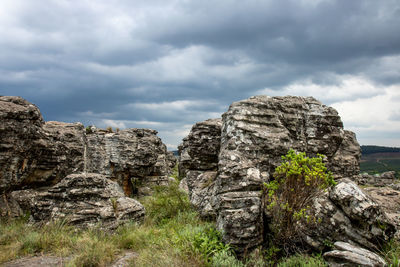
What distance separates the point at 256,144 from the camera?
338 inches

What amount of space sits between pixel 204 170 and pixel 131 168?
8452 millimetres

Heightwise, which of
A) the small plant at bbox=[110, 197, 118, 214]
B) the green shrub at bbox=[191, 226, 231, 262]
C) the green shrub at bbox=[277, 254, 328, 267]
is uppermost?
the small plant at bbox=[110, 197, 118, 214]

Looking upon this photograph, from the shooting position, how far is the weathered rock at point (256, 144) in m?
7.19

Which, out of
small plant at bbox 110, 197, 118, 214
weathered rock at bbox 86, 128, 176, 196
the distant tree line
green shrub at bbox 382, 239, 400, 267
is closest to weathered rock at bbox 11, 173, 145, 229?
small plant at bbox 110, 197, 118, 214

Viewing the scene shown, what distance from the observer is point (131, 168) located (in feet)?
65.2

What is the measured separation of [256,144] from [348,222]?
125 inches

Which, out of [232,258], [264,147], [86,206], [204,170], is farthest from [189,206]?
[232,258]

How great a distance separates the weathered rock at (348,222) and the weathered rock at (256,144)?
1.42 metres

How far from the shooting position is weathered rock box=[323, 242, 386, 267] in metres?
5.62

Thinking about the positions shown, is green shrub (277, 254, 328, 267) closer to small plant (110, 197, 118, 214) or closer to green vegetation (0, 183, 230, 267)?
green vegetation (0, 183, 230, 267)

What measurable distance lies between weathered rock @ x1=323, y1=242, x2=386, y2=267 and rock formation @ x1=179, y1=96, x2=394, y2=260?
74 centimetres

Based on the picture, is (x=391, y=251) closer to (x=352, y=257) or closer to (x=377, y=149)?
(x=352, y=257)

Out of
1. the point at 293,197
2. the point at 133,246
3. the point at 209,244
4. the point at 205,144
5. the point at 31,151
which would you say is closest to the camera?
the point at 209,244

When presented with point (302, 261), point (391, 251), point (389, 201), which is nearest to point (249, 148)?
point (302, 261)
